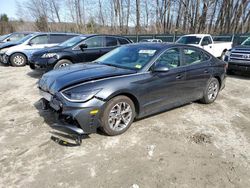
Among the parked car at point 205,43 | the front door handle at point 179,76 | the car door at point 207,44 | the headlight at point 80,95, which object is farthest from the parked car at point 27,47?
the headlight at point 80,95

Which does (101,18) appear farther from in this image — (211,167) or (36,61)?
(211,167)

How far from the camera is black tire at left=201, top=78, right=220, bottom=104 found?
5199mm

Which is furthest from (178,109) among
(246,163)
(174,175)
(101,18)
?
(101,18)

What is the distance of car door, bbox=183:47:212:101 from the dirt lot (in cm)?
50

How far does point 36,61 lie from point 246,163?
6.84 metres

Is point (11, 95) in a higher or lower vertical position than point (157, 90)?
lower

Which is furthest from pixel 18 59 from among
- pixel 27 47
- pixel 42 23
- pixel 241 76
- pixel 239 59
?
pixel 42 23

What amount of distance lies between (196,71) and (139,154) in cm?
254

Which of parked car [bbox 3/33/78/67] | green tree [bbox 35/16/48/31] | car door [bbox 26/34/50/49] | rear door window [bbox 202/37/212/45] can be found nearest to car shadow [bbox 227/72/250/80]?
rear door window [bbox 202/37/212/45]

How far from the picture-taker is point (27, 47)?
10.6 metres

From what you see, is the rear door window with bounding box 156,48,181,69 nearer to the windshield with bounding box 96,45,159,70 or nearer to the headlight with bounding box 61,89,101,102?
the windshield with bounding box 96,45,159,70

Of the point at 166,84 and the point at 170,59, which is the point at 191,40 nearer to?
the point at 170,59

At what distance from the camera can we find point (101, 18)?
1341 inches

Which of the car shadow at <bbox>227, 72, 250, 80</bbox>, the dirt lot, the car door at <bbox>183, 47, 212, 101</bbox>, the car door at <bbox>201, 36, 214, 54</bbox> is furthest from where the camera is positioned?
the car door at <bbox>201, 36, 214, 54</bbox>
